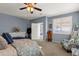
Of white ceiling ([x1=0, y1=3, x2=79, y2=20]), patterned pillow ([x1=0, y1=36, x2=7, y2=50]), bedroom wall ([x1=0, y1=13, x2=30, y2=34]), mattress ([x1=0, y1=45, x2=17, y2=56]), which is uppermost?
white ceiling ([x1=0, y1=3, x2=79, y2=20])

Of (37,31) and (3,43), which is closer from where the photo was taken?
(3,43)

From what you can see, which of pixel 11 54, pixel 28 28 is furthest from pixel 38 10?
pixel 11 54

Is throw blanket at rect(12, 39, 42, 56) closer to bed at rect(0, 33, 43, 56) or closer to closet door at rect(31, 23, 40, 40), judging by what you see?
bed at rect(0, 33, 43, 56)

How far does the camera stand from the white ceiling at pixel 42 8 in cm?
202

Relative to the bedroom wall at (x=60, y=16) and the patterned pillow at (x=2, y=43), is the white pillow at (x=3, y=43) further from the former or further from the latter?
the bedroom wall at (x=60, y=16)

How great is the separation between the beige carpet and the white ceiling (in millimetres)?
443

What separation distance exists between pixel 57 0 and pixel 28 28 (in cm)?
60

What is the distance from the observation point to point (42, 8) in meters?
2.05

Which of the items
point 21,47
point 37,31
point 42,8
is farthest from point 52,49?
point 42,8

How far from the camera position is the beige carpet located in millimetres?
2033

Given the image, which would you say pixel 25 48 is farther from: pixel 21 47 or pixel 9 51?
pixel 9 51

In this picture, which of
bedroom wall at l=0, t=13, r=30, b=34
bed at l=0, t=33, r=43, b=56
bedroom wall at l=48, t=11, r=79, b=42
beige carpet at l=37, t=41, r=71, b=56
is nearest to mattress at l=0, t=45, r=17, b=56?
bed at l=0, t=33, r=43, b=56

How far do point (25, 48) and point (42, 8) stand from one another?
642 mm

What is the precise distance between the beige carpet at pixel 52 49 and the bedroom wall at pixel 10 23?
1.20 ft
